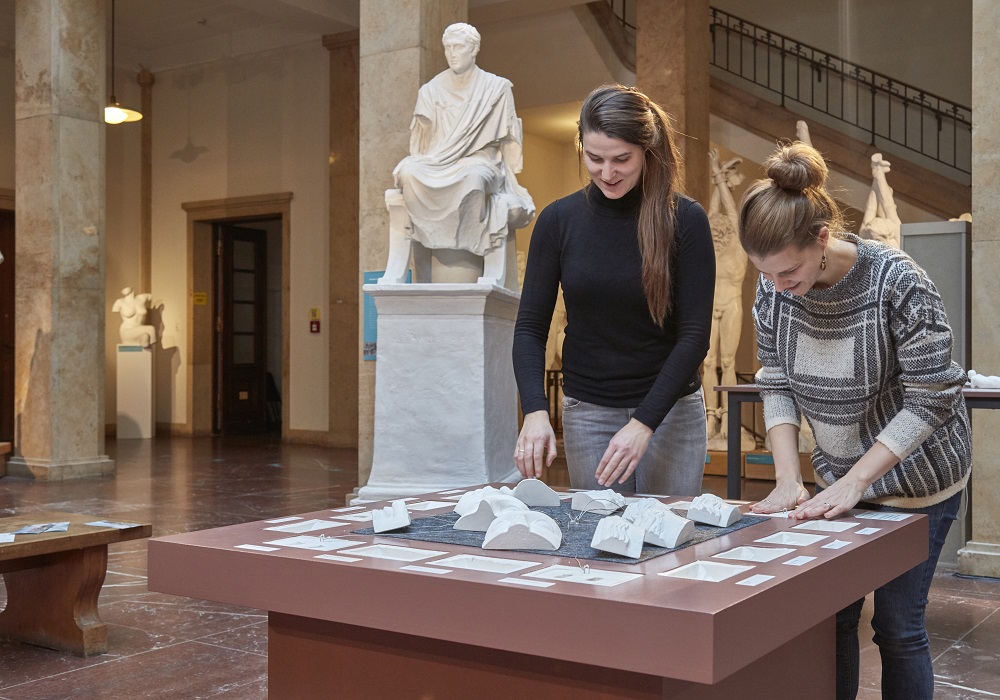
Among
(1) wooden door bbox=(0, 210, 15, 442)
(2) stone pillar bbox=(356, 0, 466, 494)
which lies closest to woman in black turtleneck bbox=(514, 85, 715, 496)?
(2) stone pillar bbox=(356, 0, 466, 494)

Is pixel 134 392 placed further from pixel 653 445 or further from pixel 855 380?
pixel 855 380

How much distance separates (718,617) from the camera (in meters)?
1.15

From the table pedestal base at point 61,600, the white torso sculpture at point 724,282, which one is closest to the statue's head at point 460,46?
the table pedestal base at point 61,600

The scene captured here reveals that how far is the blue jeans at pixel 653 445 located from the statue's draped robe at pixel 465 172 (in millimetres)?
3982

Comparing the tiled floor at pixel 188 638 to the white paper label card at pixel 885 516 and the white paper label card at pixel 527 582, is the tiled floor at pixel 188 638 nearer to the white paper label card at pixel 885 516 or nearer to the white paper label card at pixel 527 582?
the white paper label card at pixel 885 516

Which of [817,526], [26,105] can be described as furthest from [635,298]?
[26,105]

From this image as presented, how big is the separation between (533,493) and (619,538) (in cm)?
53

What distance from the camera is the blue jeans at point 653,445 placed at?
2418 millimetres

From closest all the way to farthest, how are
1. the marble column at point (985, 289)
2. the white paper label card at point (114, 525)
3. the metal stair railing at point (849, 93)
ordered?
1. the white paper label card at point (114, 525)
2. the marble column at point (985, 289)
3. the metal stair railing at point (849, 93)

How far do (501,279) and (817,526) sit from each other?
459cm

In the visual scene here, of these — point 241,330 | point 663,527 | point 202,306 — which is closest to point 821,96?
point 241,330

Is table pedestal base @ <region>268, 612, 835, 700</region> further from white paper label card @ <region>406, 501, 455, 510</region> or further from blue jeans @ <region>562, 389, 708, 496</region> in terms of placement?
blue jeans @ <region>562, 389, 708, 496</region>

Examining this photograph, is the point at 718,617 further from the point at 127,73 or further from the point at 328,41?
the point at 127,73

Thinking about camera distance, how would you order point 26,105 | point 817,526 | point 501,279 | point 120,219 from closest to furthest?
point 817,526 → point 501,279 → point 26,105 → point 120,219
